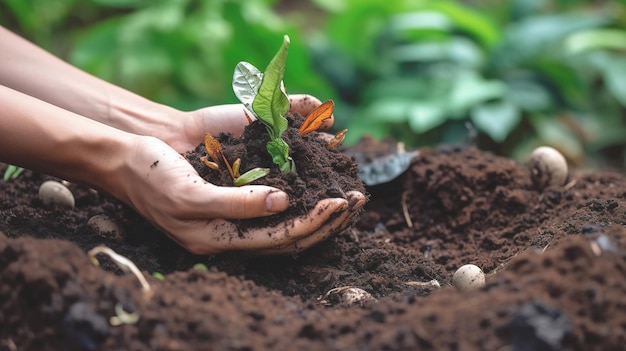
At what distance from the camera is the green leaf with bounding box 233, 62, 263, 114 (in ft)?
6.57

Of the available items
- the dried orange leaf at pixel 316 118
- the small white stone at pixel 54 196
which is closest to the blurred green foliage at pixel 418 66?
the small white stone at pixel 54 196

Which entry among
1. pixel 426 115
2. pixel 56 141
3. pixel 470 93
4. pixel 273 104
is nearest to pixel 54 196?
pixel 56 141

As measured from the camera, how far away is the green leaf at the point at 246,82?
2.00 meters

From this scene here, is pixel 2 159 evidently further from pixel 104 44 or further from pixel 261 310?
pixel 104 44

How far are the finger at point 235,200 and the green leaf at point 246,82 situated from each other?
11.7 inches

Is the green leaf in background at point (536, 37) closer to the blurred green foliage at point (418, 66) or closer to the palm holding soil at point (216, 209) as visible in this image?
the blurred green foliage at point (418, 66)

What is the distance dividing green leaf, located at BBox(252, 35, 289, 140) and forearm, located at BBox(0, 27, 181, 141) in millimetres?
579

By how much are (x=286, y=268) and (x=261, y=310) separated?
0.49 metres

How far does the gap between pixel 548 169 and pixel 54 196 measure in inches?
70.9

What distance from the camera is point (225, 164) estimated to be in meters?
2.01

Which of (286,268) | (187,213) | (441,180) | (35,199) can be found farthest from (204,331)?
(441,180)

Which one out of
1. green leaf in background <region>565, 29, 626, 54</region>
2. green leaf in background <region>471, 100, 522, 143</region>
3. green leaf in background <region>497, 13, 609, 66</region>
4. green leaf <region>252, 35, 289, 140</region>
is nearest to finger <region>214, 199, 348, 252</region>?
green leaf <region>252, 35, 289, 140</region>

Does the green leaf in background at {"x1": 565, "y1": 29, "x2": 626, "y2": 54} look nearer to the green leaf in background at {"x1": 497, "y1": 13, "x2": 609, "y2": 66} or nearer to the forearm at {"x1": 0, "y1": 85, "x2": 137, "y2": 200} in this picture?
the green leaf in background at {"x1": 497, "y1": 13, "x2": 609, "y2": 66}

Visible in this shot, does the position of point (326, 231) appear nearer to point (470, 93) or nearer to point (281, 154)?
point (281, 154)
